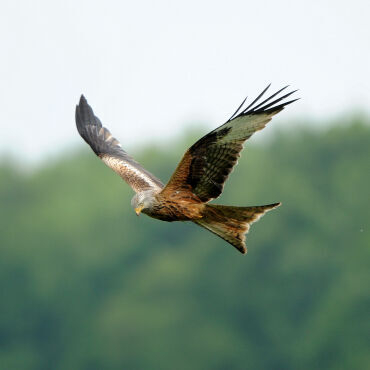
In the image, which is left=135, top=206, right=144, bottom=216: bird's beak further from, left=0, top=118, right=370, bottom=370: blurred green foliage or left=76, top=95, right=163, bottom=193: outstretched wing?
left=0, top=118, right=370, bottom=370: blurred green foliage

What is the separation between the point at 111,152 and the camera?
43.6 ft

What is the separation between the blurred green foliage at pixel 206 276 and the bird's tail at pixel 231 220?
2161 centimetres

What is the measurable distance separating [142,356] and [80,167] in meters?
21.9

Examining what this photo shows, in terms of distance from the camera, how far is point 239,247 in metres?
11.4

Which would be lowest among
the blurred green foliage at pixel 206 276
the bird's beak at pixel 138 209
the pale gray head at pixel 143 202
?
the bird's beak at pixel 138 209

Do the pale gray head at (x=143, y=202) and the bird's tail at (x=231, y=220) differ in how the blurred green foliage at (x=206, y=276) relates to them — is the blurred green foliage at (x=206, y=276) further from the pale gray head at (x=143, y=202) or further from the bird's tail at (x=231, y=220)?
the pale gray head at (x=143, y=202)

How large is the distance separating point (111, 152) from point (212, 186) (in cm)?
255

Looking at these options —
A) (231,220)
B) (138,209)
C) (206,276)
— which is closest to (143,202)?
(138,209)

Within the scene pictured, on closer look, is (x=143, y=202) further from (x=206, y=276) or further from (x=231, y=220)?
(x=206, y=276)

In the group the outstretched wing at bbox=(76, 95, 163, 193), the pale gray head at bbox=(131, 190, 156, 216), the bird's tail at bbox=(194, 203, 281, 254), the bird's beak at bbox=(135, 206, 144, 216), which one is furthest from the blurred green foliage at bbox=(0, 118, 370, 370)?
the bird's beak at bbox=(135, 206, 144, 216)

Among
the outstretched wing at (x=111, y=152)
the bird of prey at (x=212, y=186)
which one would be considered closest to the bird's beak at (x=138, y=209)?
the bird of prey at (x=212, y=186)

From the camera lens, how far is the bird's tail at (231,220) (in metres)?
11.1

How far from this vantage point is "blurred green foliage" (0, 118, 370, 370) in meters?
36.7

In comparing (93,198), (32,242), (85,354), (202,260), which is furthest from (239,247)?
(93,198)
